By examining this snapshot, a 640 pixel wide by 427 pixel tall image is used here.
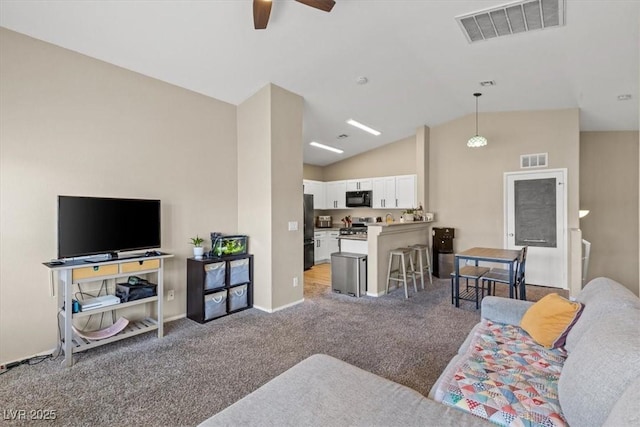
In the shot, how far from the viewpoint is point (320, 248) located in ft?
25.4

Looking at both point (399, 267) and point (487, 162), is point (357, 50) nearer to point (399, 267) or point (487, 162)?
point (399, 267)

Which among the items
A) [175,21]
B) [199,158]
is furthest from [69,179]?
[175,21]

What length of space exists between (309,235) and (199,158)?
3.45 m

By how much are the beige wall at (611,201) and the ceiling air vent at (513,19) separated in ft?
12.8

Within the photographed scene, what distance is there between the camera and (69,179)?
3070 millimetres

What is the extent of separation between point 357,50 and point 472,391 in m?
3.48

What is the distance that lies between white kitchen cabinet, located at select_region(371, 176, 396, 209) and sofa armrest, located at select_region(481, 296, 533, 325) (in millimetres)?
4637

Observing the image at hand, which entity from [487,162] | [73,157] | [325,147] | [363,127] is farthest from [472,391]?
[325,147]

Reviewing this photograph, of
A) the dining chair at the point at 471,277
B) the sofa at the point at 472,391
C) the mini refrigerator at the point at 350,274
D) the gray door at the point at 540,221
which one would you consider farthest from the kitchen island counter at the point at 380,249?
the sofa at the point at 472,391

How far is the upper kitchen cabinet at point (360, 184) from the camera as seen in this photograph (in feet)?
24.8

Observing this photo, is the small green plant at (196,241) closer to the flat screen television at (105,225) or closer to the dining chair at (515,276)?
the flat screen television at (105,225)

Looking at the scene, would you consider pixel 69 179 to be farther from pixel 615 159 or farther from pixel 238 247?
pixel 615 159

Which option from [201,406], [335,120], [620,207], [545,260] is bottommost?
[201,406]

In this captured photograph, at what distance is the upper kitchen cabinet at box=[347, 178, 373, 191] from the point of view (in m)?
7.57
